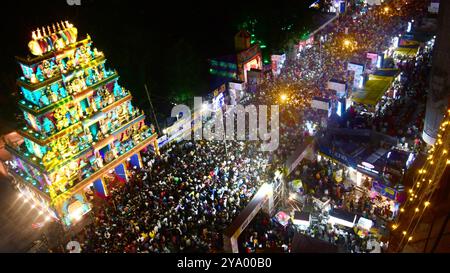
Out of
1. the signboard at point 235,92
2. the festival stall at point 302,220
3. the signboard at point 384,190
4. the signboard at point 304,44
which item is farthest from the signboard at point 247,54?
the festival stall at point 302,220

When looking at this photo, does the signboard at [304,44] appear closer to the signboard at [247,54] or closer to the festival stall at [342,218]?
the signboard at [247,54]

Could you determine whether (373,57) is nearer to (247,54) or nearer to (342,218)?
(247,54)

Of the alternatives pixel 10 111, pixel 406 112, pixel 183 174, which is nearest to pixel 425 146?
pixel 406 112

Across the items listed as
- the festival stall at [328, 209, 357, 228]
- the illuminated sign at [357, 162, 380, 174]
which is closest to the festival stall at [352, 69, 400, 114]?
the illuminated sign at [357, 162, 380, 174]

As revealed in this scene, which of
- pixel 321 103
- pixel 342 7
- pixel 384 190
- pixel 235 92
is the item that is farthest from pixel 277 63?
pixel 384 190

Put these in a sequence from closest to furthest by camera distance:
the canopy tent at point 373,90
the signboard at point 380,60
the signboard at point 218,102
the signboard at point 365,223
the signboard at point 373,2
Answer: the signboard at point 365,223 → the canopy tent at point 373,90 → the signboard at point 218,102 → the signboard at point 380,60 → the signboard at point 373,2

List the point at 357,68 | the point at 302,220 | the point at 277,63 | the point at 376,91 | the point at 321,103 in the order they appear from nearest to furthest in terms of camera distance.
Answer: the point at 302,220 → the point at 321,103 → the point at 376,91 → the point at 357,68 → the point at 277,63

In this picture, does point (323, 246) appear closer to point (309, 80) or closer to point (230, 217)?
point (230, 217)

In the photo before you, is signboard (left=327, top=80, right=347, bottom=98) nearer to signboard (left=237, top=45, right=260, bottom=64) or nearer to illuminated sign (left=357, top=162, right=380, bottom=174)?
illuminated sign (left=357, top=162, right=380, bottom=174)
